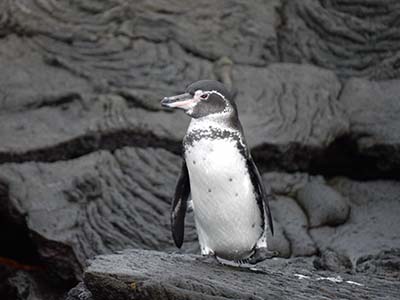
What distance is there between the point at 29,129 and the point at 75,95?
370 mm

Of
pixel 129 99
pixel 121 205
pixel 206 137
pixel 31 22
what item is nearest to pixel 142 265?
pixel 206 137

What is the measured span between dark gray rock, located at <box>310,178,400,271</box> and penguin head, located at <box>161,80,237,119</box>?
6.47 feet

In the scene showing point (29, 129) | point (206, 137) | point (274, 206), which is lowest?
point (274, 206)

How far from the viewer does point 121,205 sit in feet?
20.7

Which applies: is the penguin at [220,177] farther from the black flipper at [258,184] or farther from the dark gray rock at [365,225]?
the dark gray rock at [365,225]

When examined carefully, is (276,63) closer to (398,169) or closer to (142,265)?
(398,169)

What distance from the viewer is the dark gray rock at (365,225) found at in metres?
6.31

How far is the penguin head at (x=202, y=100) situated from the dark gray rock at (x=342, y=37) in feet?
9.11

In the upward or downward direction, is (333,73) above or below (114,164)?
above

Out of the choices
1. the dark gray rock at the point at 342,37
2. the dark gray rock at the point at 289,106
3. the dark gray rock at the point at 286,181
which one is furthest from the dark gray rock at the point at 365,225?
the dark gray rock at the point at 342,37

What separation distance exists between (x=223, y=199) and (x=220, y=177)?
4.0 inches

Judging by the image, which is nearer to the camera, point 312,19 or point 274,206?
point 274,206

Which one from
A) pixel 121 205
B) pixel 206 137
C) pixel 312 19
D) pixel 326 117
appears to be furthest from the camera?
pixel 312 19

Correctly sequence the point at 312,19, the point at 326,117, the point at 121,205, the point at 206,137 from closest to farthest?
the point at 206,137 < the point at 121,205 < the point at 326,117 < the point at 312,19
